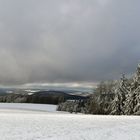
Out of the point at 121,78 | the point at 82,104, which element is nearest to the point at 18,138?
the point at 121,78

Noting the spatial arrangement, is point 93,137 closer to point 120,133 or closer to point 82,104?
point 120,133

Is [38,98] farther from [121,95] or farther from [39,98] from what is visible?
[121,95]

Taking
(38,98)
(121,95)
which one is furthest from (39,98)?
(121,95)

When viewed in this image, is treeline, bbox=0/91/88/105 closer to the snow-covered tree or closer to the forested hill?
the forested hill

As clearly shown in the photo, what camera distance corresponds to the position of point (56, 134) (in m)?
21.6

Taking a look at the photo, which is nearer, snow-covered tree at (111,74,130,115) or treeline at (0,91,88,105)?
snow-covered tree at (111,74,130,115)

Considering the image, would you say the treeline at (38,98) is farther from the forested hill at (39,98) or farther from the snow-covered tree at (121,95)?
the snow-covered tree at (121,95)

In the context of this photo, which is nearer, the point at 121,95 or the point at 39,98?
the point at 121,95

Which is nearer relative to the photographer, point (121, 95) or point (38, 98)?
point (121, 95)

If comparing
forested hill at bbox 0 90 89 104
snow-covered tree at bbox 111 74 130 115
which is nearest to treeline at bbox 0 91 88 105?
forested hill at bbox 0 90 89 104

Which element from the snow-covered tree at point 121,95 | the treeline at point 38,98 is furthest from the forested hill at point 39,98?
the snow-covered tree at point 121,95

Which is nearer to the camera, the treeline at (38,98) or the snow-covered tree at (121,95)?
the snow-covered tree at (121,95)

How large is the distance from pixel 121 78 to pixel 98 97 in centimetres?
2659

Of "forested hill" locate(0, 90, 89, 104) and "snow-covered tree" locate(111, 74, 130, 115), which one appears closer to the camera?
"snow-covered tree" locate(111, 74, 130, 115)
